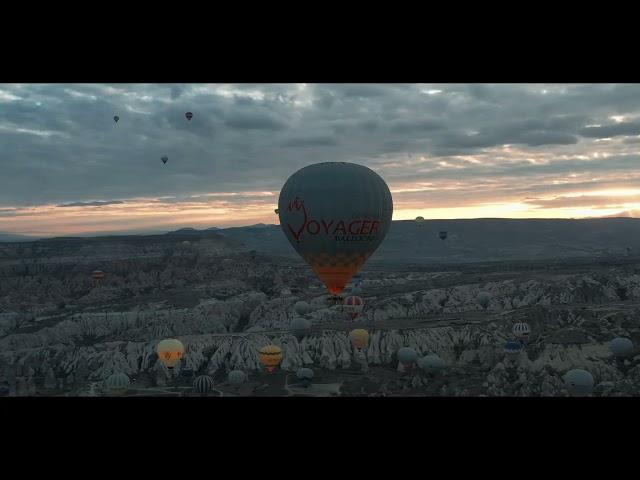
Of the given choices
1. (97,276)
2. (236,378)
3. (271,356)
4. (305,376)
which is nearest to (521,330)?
(305,376)

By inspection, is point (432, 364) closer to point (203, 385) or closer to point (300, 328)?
point (300, 328)

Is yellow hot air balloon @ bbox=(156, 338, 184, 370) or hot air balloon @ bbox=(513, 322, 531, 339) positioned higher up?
hot air balloon @ bbox=(513, 322, 531, 339)

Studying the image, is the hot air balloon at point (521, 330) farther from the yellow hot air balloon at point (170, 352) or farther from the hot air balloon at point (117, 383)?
the hot air balloon at point (117, 383)

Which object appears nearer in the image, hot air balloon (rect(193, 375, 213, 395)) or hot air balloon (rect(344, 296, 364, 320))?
hot air balloon (rect(193, 375, 213, 395))

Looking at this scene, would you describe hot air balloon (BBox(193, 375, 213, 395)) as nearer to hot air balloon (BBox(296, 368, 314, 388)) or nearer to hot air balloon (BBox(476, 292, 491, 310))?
hot air balloon (BBox(296, 368, 314, 388))

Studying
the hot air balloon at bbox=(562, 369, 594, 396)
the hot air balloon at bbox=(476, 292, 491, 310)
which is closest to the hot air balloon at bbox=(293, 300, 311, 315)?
the hot air balloon at bbox=(476, 292, 491, 310)

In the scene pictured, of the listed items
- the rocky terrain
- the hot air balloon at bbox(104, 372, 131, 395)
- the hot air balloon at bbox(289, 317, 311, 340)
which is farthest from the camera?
the hot air balloon at bbox(289, 317, 311, 340)
